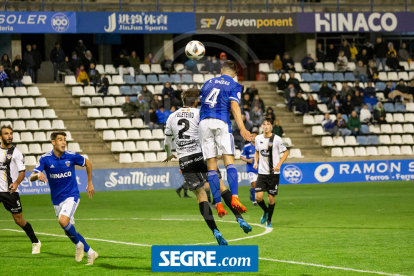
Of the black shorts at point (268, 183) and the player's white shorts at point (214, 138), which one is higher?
the player's white shorts at point (214, 138)

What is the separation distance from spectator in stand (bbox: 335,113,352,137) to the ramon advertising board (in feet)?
16.3

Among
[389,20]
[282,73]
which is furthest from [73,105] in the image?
[389,20]

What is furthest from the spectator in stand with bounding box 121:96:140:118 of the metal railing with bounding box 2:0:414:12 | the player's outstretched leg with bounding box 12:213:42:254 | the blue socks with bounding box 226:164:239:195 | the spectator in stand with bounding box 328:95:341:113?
the blue socks with bounding box 226:164:239:195

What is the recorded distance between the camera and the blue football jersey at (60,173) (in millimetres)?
9156

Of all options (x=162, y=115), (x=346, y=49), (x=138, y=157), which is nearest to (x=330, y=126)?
(x=346, y=49)

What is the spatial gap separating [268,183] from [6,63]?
15.6 m

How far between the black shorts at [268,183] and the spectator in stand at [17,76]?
15203 mm

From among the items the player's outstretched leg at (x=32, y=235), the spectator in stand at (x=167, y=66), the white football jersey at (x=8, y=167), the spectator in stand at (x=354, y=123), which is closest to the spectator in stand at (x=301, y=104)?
the spectator in stand at (x=354, y=123)

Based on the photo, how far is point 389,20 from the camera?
96.7ft

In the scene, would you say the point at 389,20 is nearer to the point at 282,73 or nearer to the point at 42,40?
the point at 282,73

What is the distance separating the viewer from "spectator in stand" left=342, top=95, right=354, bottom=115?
26.8m

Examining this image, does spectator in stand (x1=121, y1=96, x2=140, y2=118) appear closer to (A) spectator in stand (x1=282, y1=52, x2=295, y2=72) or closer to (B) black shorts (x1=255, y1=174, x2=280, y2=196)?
(A) spectator in stand (x1=282, y1=52, x2=295, y2=72)

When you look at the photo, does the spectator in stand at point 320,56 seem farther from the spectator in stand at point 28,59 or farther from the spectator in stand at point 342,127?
the spectator in stand at point 28,59

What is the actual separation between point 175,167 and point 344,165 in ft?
22.3
